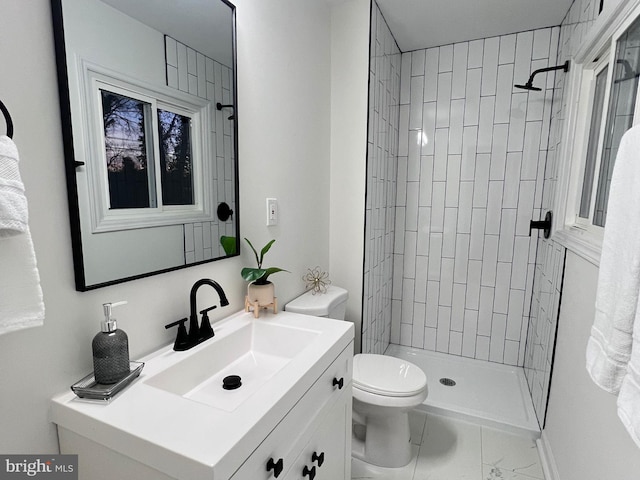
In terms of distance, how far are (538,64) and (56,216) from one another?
279cm

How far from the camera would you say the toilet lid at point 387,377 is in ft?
5.24

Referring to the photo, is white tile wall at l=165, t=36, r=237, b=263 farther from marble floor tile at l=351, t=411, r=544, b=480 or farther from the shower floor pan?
the shower floor pan

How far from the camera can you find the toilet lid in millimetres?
1597

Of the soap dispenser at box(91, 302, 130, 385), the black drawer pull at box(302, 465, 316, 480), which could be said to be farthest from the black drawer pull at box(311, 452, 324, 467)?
the soap dispenser at box(91, 302, 130, 385)

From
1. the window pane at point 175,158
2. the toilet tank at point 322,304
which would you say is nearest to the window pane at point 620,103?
the toilet tank at point 322,304

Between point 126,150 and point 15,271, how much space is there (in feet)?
1.50

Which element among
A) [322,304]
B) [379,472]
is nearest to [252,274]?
[322,304]

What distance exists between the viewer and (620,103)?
1350 millimetres

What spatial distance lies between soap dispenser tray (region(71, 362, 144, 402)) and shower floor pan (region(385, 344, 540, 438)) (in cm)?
182

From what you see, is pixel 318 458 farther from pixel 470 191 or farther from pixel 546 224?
pixel 470 191

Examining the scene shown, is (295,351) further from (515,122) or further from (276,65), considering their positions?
(515,122)

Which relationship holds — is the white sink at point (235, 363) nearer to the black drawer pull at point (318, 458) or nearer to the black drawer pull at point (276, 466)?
the black drawer pull at point (276, 466)

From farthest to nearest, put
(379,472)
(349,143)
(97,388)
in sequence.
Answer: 1. (349,143)
2. (379,472)
3. (97,388)

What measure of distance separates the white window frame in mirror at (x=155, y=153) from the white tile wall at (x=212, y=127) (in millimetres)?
28
